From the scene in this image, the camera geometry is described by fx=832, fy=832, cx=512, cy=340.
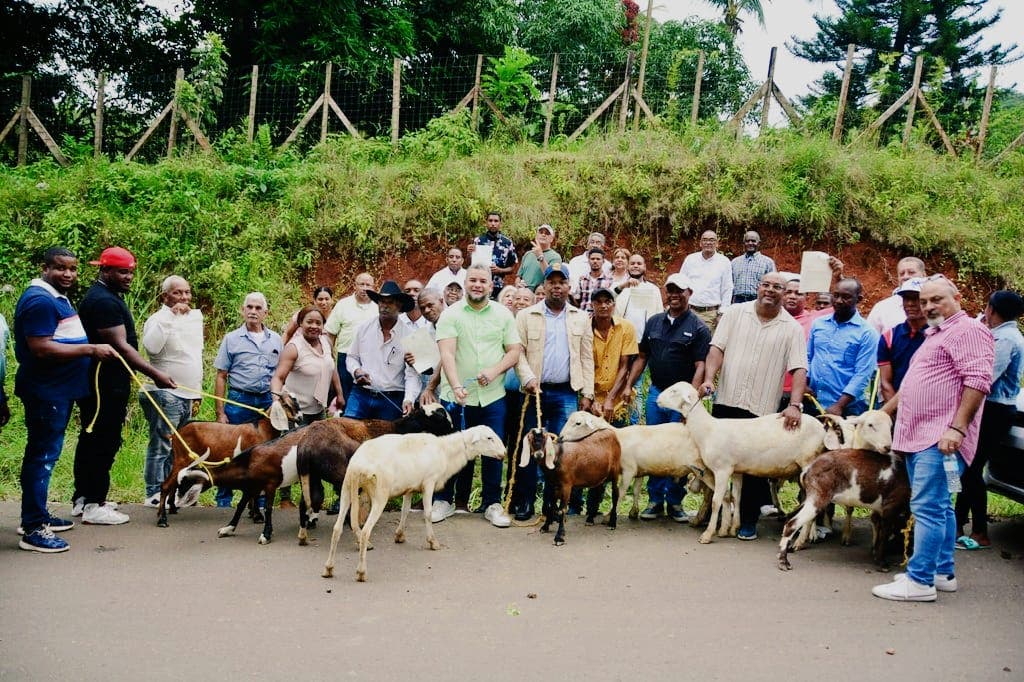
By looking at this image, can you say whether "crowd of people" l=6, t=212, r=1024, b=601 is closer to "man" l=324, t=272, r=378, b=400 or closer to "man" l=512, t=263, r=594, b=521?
"man" l=512, t=263, r=594, b=521

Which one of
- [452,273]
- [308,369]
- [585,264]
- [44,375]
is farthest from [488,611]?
[585,264]

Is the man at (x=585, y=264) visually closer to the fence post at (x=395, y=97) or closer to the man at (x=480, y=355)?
the man at (x=480, y=355)

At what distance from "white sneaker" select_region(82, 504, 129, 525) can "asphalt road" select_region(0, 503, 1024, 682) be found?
0.12 metres

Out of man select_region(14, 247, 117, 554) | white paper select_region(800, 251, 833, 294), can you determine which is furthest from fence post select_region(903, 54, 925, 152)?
man select_region(14, 247, 117, 554)

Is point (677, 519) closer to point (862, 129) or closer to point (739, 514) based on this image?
point (739, 514)

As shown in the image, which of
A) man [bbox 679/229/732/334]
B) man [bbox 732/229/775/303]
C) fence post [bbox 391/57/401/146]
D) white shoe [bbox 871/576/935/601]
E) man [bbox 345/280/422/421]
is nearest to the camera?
white shoe [bbox 871/576/935/601]

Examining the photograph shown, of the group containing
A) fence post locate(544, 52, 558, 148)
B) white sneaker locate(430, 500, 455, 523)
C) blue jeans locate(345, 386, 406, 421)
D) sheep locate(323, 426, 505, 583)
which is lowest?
white sneaker locate(430, 500, 455, 523)

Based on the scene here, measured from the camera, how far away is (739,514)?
7.34m

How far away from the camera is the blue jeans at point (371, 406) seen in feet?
26.0

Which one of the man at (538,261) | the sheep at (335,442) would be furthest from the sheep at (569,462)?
the man at (538,261)

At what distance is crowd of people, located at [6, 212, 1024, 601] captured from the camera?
22.0 ft

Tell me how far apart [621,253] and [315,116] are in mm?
9640

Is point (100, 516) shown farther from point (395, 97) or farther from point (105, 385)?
point (395, 97)

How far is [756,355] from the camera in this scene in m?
7.36
